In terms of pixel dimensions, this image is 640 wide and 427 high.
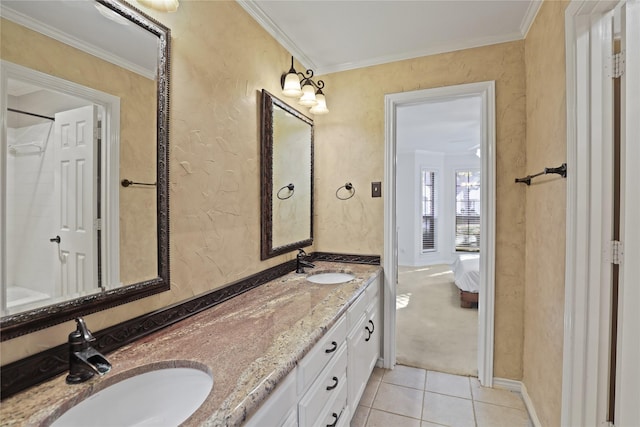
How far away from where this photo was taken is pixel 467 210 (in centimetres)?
736

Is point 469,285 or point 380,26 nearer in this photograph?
point 380,26

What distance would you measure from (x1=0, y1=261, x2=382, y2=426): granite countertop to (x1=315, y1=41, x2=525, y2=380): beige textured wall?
3.28 ft

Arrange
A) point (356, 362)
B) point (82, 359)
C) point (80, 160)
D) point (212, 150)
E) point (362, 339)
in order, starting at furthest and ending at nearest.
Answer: point (362, 339), point (356, 362), point (212, 150), point (80, 160), point (82, 359)

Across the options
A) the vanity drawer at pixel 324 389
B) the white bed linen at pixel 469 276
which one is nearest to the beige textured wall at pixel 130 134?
the vanity drawer at pixel 324 389

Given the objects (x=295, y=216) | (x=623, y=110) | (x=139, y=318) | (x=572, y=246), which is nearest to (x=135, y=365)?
(x=139, y=318)

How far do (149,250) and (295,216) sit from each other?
1299mm

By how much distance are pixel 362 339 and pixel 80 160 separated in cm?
176

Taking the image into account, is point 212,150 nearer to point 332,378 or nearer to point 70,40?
point 70,40

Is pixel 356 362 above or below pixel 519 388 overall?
above

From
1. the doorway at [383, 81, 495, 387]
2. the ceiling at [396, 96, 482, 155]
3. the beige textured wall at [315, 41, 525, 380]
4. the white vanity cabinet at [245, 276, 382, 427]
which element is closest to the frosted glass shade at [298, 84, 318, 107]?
the beige textured wall at [315, 41, 525, 380]

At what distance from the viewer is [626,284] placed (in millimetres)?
1202

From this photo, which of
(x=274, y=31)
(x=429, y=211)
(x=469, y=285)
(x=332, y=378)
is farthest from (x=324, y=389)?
(x=429, y=211)

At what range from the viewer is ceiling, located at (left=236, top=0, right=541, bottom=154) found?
6.19ft

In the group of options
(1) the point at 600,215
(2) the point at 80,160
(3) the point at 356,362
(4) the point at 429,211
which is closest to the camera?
(2) the point at 80,160
